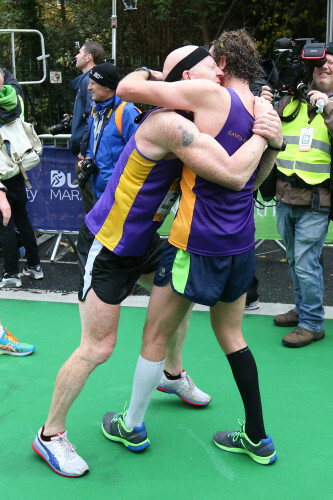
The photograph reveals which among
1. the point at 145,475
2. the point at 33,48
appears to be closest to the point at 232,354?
the point at 145,475

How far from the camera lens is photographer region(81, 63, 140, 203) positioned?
4.83 meters

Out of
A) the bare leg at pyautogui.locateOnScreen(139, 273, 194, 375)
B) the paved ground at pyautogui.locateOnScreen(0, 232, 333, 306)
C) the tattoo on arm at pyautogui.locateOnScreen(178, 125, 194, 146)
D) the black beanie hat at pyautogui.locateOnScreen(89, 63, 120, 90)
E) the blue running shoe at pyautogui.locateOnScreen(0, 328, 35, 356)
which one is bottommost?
the paved ground at pyautogui.locateOnScreen(0, 232, 333, 306)

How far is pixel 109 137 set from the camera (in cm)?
498

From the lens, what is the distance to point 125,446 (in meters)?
3.27

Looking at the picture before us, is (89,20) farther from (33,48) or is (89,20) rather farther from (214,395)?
(214,395)

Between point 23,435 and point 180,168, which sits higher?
point 180,168

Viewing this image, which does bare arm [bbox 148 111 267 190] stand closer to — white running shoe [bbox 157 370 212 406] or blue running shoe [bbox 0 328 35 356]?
white running shoe [bbox 157 370 212 406]

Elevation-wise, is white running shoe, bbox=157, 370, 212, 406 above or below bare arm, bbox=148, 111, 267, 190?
below

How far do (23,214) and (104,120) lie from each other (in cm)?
176

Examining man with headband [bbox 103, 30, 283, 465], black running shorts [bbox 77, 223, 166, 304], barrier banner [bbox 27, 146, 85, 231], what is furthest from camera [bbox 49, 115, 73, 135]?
man with headband [bbox 103, 30, 283, 465]

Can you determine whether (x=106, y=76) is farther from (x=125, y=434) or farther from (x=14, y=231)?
(x=125, y=434)

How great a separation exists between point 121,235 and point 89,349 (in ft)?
→ 1.87

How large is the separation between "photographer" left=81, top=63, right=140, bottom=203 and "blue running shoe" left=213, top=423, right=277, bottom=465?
2589 millimetres

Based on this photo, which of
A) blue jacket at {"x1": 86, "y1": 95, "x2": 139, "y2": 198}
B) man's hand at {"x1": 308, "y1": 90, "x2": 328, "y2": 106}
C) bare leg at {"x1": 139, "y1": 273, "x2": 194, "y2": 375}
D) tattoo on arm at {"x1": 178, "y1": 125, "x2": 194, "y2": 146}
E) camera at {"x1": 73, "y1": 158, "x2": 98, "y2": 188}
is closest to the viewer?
tattoo on arm at {"x1": 178, "y1": 125, "x2": 194, "y2": 146}
